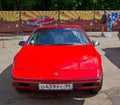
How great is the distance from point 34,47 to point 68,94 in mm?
1368

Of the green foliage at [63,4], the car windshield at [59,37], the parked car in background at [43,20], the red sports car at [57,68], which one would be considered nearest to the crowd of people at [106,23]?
the parked car in background at [43,20]

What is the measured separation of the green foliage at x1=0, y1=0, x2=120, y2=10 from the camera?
2859 cm

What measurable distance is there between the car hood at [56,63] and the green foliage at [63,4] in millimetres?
21761

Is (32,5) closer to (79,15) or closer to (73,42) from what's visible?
(79,15)

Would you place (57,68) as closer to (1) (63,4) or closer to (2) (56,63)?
(2) (56,63)

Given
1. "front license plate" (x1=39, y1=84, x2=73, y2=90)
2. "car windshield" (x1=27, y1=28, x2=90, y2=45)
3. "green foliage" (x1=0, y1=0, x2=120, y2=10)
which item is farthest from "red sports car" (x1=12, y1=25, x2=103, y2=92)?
"green foliage" (x1=0, y1=0, x2=120, y2=10)

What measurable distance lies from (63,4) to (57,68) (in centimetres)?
2328

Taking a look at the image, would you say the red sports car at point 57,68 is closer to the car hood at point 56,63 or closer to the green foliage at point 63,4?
the car hood at point 56,63

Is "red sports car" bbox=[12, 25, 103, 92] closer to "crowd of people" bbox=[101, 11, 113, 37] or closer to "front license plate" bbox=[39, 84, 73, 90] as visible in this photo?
"front license plate" bbox=[39, 84, 73, 90]

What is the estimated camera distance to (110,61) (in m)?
10.4

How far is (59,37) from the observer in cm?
740

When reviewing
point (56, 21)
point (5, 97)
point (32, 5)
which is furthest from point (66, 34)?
point (32, 5)

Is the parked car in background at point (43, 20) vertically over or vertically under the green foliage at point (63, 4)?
under

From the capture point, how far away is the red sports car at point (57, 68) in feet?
18.5
